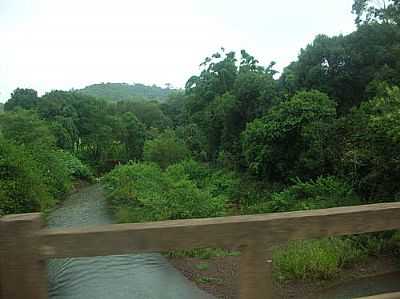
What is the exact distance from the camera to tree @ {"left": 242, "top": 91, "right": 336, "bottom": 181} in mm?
18297

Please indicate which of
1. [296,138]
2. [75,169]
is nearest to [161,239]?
[296,138]

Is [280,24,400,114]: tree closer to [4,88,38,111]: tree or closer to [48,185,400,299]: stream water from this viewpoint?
[48,185,400,299]: stream water

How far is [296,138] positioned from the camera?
2003 cm

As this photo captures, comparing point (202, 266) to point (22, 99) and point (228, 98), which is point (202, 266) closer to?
point (228, 98)

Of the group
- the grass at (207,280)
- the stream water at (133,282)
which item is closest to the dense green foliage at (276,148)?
the stream water at (133,282)

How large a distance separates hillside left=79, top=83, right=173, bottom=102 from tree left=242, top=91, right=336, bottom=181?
7535 centimetres

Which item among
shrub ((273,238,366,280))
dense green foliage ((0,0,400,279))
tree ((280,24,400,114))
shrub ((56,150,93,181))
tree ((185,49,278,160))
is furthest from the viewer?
shrub ((56,150,93,181))

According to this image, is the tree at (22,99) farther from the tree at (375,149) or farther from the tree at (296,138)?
the tree at (375,149)

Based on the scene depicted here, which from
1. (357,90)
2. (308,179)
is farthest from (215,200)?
(357,90)

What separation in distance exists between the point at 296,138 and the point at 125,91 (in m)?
92.2

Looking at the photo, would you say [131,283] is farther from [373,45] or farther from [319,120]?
[373,45]

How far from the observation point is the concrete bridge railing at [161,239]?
5.38 feet

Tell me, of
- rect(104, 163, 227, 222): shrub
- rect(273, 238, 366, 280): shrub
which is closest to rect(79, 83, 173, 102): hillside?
rect(104, 163, 227, 222): shrub

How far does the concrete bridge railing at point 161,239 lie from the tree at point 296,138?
53.9 ft
